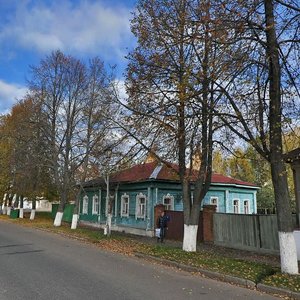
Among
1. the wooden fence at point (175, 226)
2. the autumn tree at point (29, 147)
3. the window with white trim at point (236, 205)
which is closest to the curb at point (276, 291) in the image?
the wooden fence at point (175, 226)

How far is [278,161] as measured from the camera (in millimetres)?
10203

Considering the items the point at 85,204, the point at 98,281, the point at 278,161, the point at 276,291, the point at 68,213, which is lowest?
the point at 276,291

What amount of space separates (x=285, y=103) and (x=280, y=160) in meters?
1.72

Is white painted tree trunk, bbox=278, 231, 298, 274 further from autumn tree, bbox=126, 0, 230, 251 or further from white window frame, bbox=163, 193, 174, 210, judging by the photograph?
white window frame, bbox=163, 193, 174, 210

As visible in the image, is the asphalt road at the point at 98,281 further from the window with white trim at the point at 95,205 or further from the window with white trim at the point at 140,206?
the window with white trim at the point at 95,205

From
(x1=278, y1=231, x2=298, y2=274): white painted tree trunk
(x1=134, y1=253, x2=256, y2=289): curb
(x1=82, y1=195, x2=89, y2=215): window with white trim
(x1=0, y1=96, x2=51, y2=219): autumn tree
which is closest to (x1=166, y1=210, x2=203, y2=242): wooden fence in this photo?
(x1=134, y1=253, x2=256, y2=289): curb

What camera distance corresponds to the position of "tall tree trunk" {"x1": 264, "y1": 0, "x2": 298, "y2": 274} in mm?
9930

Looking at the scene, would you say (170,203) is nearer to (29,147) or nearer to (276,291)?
(29,147)

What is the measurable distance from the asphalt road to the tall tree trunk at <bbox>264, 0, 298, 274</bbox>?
1.99m

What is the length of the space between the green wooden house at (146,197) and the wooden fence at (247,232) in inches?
232

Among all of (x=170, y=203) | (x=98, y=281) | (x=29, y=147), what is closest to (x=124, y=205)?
(x=170, y=203)

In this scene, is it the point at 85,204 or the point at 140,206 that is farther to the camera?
the point at 85,204

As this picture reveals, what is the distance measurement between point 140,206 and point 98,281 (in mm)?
18098

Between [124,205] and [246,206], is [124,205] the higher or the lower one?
the lower one
